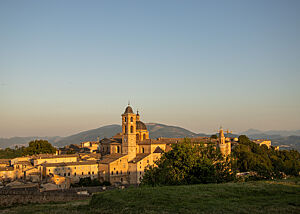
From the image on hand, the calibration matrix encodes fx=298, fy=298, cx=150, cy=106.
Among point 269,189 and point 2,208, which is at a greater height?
point 269,189

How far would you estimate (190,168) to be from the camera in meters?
26.4

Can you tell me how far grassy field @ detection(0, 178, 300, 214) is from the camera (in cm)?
1348

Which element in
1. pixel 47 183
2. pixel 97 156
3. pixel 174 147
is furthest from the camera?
pixel 97 156

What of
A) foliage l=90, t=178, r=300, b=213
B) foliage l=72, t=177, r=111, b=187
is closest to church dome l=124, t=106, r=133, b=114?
foliage l=72, t=177, r=111, b=187

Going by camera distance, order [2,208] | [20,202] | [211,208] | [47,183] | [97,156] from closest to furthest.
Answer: [211,208], [2,208], [20,202], [47,183], [97,156]

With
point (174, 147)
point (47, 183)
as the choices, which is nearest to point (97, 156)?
point (47, 183)

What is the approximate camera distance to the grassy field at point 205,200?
13484 millimetres

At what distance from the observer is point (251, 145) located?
9412 cm

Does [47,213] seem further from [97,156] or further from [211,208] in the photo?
[97,156]

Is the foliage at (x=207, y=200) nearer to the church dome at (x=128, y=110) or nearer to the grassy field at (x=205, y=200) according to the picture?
the grassy field at (x=205, y=200)

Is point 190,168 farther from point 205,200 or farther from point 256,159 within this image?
point 256,159

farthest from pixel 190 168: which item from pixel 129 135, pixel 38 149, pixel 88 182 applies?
pixel 38 149

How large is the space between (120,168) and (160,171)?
116 ft

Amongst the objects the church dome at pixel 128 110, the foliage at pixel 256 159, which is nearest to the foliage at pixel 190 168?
the foliage at pixel 256 159
